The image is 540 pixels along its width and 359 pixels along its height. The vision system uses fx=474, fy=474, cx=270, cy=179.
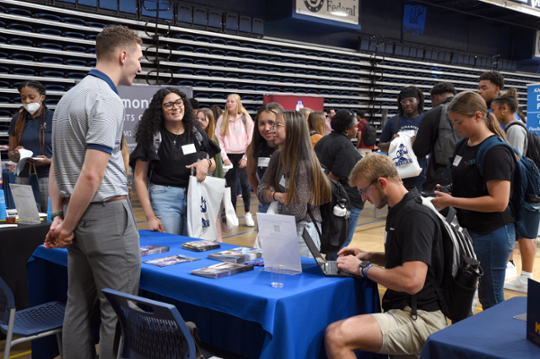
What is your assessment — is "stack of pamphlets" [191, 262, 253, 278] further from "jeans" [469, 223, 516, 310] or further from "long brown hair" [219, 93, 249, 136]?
"long brown hair" [219, 93, 249, 136]

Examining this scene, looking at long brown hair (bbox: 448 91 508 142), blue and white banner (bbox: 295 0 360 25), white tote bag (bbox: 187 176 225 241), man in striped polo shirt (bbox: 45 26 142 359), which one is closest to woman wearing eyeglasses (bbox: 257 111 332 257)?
white tote bag (bbox: 187 176 225 241)

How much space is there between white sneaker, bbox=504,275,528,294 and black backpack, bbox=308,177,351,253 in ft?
7.04

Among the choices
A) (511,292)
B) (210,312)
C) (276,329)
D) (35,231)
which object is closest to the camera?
(276,329)

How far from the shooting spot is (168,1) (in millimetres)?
9320

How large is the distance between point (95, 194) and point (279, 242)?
0.76m

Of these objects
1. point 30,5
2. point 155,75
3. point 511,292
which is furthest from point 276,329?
point 155,75

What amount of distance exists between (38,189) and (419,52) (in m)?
12.6

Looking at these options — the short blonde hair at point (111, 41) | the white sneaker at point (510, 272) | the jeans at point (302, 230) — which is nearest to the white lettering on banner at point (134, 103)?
the jeans at point (302, 230)

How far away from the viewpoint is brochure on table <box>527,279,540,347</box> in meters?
1.31

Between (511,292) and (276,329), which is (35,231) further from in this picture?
(511,292)

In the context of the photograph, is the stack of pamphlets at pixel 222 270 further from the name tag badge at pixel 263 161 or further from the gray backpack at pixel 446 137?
the gray backpack at pixel 446 137

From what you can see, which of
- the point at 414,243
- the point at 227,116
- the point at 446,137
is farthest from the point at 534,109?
the point at 414,243

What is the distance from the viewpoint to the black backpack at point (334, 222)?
8.73 ft

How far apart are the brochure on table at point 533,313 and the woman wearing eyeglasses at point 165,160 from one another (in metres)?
2.03
